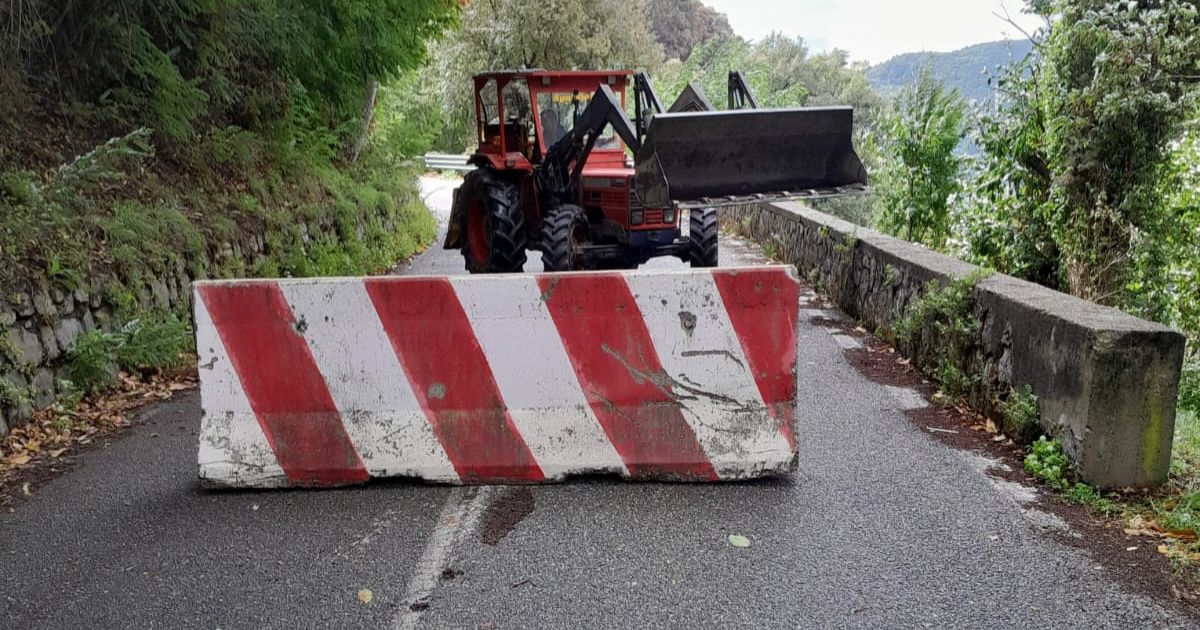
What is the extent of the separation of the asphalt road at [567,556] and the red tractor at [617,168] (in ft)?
12.7

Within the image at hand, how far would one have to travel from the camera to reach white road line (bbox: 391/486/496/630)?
3297 mm

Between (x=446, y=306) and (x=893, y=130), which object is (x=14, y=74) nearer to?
(x=446, y=306)

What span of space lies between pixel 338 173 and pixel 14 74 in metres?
6.56

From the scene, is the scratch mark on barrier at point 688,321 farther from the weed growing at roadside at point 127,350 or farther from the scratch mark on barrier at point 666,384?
the weed growing at roadside at point 127,350

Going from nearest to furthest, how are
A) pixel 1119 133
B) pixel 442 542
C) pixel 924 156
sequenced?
pixel 442 542
pixel 1119 133
pixel 924 156

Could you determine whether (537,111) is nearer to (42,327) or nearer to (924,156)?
(924,156)

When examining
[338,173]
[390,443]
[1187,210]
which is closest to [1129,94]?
[1187,210]

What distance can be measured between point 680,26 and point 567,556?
81.1 m

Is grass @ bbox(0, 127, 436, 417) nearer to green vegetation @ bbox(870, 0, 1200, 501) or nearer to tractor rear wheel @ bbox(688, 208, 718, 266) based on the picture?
tractor rear wheel @ bbox(688, 208, 718, 266)

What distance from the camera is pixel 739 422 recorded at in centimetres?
452

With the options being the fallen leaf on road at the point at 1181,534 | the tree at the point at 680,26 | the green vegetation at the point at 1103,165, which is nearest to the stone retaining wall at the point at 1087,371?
the fallen leaf on road at the point at 1181,534

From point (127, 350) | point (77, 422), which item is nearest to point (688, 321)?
point (77, 422)

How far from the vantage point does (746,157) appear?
8438 mm

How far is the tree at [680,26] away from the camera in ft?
257
